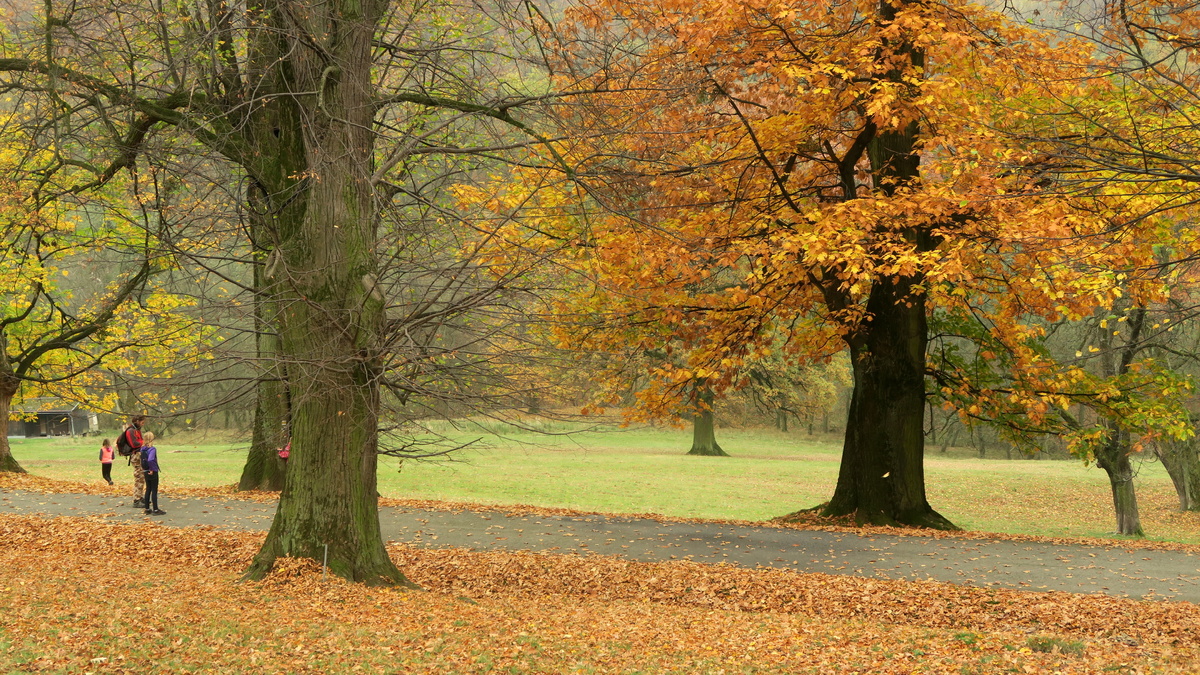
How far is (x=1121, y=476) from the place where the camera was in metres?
19.9

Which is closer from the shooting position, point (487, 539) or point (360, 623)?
point (360, 623)

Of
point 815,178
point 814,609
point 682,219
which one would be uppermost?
point 815,178

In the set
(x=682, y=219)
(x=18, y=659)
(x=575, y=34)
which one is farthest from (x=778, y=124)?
Answer: (x=18, y=659)

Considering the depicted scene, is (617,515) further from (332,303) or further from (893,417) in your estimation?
(332,303)

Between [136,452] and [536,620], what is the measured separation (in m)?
11.4

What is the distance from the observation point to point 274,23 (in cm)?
956

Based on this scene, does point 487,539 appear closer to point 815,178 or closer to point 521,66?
point 521,66

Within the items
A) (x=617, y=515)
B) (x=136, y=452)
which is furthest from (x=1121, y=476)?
(x=136, y=452)

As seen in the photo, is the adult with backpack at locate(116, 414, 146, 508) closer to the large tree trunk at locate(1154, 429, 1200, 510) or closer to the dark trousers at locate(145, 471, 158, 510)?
the dark trousers at locate(145, 471, 158, 510)

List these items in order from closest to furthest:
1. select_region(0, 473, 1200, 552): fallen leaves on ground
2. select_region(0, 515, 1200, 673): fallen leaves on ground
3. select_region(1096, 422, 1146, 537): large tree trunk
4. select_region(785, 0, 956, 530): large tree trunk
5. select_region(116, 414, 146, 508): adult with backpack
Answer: select_region(0, 515, 1200, 673): fallen leaves on ground
select_region(0, 473, 1200, 552): fallen leaves on ground
select_region(785, 0, 956, 530): large tree trunk
select_region(116, 414, 146, 508): adult with backpack
select_region(1096, 422, 1146, 537): large tree trunk

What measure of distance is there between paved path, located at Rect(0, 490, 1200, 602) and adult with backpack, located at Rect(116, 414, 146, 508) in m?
0.26

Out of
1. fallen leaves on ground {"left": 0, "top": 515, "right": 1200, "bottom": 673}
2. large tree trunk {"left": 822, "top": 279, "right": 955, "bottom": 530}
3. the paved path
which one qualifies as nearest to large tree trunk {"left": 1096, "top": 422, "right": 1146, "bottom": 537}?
large tree trunk {"left": 822, "top": 279, "right": 955, "bottom": 530}

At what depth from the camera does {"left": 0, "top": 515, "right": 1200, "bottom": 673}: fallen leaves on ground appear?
6637 mm

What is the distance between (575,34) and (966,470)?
30273 millimetres
